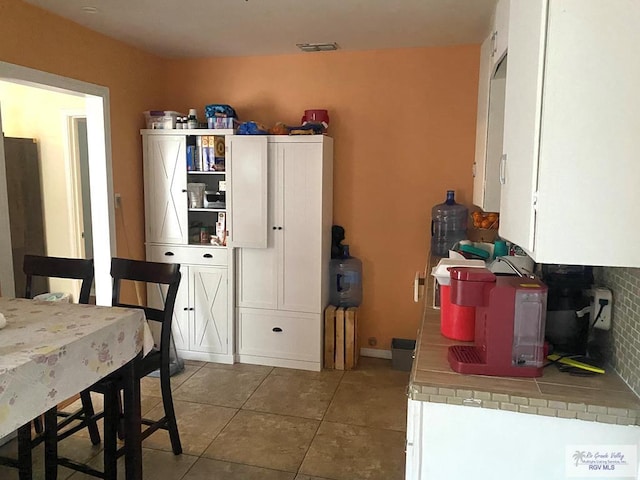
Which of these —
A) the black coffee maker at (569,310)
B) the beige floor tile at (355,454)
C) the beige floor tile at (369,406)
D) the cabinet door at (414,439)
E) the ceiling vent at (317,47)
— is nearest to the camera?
the cabinet door at (414,439)

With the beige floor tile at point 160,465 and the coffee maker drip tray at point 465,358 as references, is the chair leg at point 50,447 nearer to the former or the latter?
the beige floor tile at point 160,465

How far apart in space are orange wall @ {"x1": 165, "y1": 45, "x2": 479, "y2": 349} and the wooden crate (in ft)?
1.02

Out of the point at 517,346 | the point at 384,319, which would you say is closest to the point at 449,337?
the point at 517,346

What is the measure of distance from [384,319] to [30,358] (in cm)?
283

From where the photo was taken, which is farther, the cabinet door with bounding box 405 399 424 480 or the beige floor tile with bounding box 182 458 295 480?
the beige floor tile with bounding box 182 458 295 480

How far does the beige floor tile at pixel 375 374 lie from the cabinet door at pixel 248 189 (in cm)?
120

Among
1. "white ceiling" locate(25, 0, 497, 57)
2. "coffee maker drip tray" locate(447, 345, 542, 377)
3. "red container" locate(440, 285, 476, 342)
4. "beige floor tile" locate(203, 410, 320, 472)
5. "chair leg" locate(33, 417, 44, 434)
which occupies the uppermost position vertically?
"white ceiling" locate(25, 0, 497, 57)

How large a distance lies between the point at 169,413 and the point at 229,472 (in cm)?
44

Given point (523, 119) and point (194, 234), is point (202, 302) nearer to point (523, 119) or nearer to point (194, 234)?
point (194, 234)

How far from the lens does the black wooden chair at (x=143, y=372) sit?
215 centimetres

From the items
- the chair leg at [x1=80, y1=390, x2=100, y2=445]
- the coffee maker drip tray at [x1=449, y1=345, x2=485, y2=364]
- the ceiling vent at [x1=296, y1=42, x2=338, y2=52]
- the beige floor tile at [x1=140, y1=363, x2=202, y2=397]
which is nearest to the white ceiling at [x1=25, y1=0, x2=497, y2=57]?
the ceiling vent at [x1=296, y1=42, x2=338, y2=52]

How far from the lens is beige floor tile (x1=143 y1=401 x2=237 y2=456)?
2678mm

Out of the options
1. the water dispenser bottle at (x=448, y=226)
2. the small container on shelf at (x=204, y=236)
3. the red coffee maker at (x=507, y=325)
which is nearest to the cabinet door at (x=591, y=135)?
the red coffee maker at (x=507, y=325)

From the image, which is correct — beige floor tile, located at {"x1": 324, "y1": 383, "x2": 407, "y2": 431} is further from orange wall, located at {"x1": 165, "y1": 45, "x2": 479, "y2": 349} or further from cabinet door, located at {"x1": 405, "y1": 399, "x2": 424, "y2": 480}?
cabinet door, located at {"x1": 405, "y1": 399, "x2": 424, "y2": 480}
